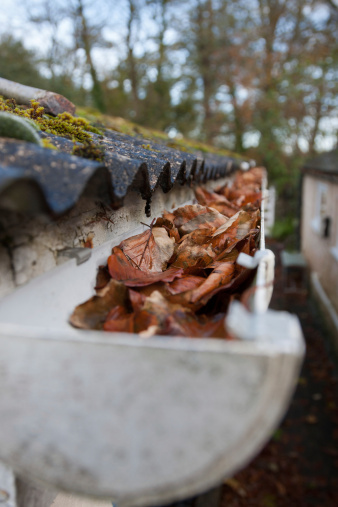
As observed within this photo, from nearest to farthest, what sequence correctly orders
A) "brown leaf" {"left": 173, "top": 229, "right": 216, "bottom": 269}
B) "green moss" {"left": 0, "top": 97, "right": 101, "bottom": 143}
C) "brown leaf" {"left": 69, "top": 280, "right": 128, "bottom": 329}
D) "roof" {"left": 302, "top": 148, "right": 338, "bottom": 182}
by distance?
"brown leaf" {"left": 69, "top": 280, "right": 128, "bottom": 329}, "brown leaf" {"left": 173, "top": 229, "right": 216, "bottom": 269}, "green moss" {"left": 0, "top": 97, "right": 101, "bottom": 143}, "roof" {"left": 302, "top": 148, "right": 338, "bottom": 182}

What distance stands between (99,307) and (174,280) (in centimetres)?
30

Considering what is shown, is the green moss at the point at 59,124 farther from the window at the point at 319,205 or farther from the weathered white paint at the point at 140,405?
the window at the point at 319,205

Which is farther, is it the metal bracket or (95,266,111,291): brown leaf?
(95,266,111,291): brown leaf


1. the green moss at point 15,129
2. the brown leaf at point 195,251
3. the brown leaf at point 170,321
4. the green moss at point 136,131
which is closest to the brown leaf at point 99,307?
the brown leaf at point 170,321

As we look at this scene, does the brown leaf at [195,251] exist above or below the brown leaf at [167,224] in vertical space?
below

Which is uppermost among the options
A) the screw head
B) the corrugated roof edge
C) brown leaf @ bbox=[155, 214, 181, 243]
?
the corrugated roof edge

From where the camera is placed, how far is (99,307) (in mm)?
1151

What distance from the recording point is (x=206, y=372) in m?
0.76

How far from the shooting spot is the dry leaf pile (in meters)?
1.07

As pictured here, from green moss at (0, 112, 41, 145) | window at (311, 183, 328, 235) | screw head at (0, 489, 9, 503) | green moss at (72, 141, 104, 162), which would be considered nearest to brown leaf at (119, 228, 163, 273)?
A: green moss at (72, 141, 104, 162)

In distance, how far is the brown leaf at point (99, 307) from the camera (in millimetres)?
1099

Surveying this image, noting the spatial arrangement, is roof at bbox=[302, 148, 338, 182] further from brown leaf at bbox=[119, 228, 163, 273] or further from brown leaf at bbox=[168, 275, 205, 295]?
brown leaf at bbox=[168, 275, 205, 295]

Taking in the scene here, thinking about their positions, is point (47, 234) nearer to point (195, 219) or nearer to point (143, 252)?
point (143, 252)

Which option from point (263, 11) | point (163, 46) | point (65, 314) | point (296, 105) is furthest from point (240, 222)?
point (263, 11)
